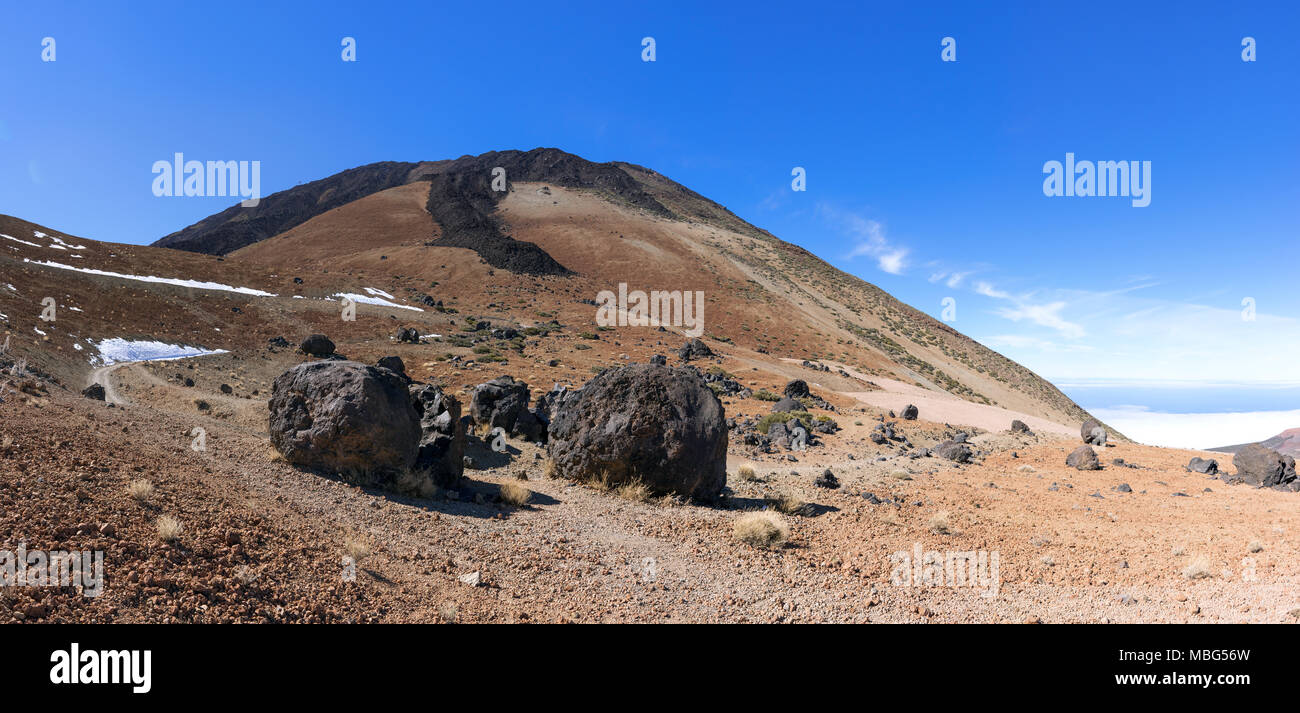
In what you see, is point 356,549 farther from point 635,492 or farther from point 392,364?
point 392,364

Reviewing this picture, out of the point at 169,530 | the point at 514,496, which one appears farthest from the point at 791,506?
the point at 169,530

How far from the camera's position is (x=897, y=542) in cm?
823

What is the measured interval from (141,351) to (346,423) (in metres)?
20.7

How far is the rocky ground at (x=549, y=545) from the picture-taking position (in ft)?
15.0

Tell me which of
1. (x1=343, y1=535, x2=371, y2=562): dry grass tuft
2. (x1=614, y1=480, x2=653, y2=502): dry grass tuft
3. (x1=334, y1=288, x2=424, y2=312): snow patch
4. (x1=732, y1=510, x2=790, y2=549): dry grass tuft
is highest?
(x1=334, y1=288, x2=424, y2=312): snow patch

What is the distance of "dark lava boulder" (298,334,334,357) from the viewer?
26391 millimetres

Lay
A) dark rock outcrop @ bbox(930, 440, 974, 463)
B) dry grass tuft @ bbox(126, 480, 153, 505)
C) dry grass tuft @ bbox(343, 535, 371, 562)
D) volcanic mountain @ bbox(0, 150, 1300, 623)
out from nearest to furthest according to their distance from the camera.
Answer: volcanic mountain @ bbox(0, 150, 1300, 623)
dry grass tuft @ bbox(126, 480, 153, 505)
dry grass tuft @ bbox(343, 535, 371, 562)
dark rock outcrop @ bbox(930, 440, 974, 463)

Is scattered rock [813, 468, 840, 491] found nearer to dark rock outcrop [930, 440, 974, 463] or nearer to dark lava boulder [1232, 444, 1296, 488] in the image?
dark rock outcrop [930, 440, 974, 463]

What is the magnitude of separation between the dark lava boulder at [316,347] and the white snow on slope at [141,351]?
321 cm

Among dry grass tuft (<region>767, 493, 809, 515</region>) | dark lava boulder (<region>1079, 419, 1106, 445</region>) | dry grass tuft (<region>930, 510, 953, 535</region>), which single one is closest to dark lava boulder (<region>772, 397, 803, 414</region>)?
dark lava boulder (<region>1079, 419, 1106, 445</region>)

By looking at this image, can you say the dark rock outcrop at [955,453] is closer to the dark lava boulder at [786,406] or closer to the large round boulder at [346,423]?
the dark lava boulder at [786,406]

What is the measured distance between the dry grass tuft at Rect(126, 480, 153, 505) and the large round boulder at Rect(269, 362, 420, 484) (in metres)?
2.94

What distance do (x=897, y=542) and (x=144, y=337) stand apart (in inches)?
1166

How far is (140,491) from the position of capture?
5.50 m
